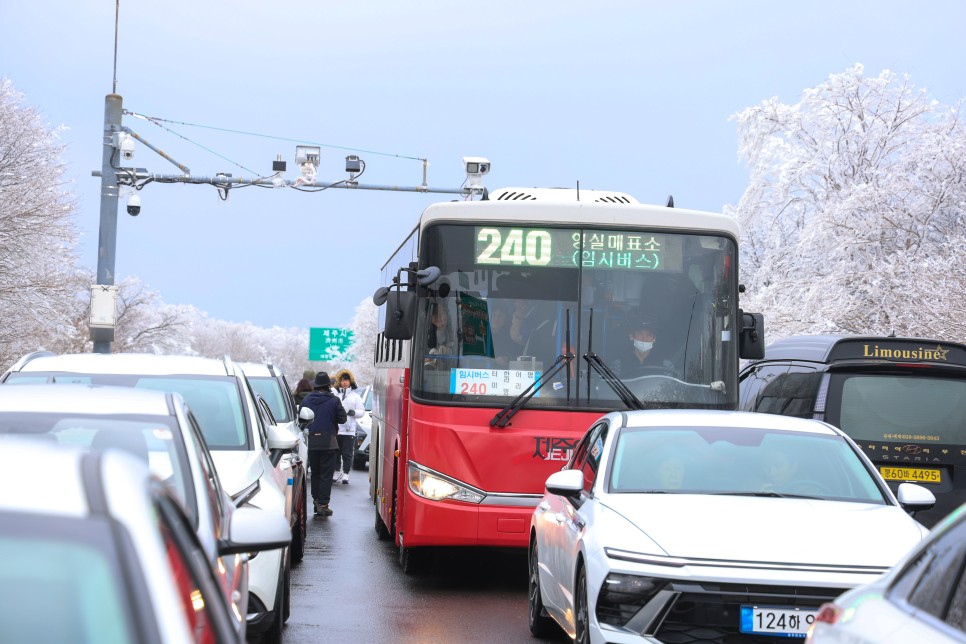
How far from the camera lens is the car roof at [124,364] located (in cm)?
889

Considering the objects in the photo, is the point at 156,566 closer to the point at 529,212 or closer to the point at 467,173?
the point at 529,212

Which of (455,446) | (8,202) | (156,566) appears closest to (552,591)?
(455,446)

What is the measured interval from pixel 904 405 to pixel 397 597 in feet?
14.8

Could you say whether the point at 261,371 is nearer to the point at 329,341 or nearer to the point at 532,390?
the point at 532,390

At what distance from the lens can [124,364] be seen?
29.7 ft

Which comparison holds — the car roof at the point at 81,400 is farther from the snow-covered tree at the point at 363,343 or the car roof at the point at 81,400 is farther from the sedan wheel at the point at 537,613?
the snow-covered tree at the point at 363,343

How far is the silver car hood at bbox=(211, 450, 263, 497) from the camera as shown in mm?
7817

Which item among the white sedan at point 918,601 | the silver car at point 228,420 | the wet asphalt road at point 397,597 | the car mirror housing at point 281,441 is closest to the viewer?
the white sedan at point 918,601

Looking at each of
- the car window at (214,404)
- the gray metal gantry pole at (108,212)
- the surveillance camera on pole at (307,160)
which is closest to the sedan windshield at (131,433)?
the car window at (214,404)

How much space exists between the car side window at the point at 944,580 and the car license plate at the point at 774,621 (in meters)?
2.94

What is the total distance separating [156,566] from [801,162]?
154 ft

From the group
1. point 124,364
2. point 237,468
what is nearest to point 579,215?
point 124,364

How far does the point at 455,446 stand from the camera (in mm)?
11625

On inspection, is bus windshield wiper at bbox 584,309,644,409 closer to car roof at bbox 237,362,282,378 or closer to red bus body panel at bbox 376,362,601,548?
red bus body panel at bbox 376,362,601,548
